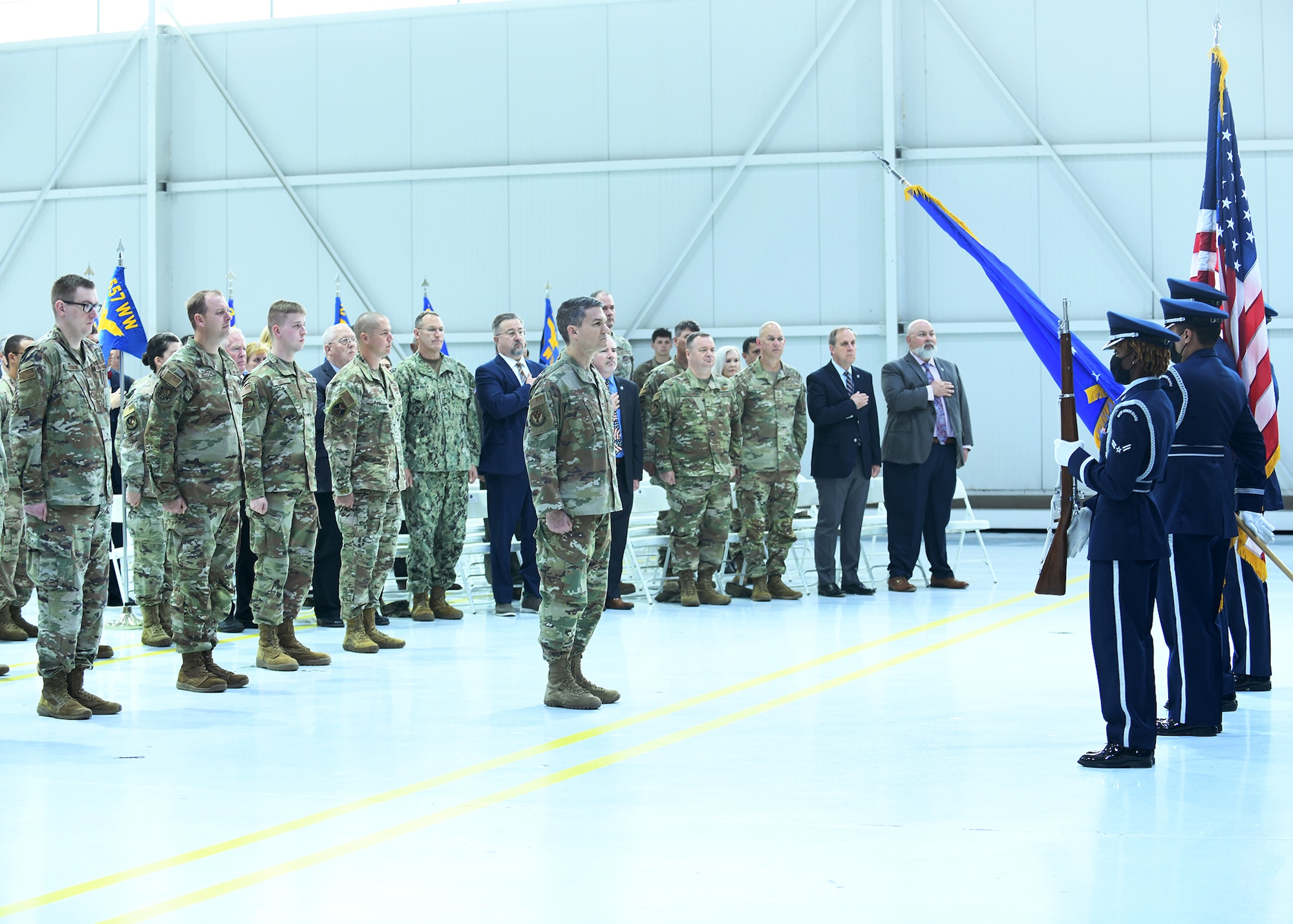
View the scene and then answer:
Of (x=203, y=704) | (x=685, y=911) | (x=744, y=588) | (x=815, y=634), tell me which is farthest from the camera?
(x=744, y=588)

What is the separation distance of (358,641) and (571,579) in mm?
2204

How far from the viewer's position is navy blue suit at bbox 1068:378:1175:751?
14.6 ft

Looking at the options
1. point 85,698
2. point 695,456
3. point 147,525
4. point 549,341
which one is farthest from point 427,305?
point 85,698

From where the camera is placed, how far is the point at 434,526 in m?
8.84

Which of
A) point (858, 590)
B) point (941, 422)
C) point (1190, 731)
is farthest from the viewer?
point (941, 422)

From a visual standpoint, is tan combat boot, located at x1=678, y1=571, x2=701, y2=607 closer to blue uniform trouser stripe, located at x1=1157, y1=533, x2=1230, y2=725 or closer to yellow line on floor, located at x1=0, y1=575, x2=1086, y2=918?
yellow line on floor, located at x1=0, y1=575, x2=1086, y2=918

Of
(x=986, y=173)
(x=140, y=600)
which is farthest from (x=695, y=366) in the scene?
(x=986, y=173)

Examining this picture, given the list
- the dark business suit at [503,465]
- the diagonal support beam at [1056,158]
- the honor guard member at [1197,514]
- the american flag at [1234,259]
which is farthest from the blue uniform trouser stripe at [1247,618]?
the diagonal support beam at [1056,158]

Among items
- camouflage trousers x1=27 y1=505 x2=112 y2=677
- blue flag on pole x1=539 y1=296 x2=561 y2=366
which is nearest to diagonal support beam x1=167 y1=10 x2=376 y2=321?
blue flag on pole x1=539 y1=296 x2=561 y2=366

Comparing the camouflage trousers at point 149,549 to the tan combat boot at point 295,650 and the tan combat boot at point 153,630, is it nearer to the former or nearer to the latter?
the tan combat boot at point 153,630

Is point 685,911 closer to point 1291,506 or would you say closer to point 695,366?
point 695,366

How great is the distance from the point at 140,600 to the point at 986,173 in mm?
10985

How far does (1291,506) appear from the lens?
1467 cm

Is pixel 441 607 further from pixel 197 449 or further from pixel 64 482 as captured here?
pixel 64 482
